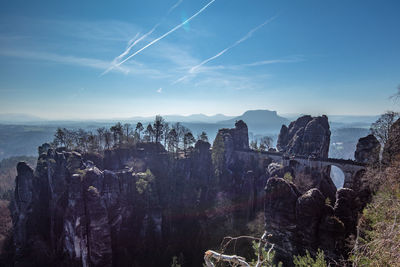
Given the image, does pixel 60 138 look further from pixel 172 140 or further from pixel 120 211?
pixel 120 211

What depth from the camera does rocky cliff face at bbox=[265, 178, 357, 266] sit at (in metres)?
17.6

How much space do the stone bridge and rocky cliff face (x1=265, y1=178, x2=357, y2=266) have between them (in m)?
Result: 19.3

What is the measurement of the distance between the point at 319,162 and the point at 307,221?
107ft

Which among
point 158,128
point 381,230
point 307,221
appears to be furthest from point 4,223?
point 381,230

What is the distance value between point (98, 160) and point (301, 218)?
46.8 metres

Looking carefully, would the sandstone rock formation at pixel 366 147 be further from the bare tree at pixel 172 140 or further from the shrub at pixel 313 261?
the bare tree at pixel 172 140

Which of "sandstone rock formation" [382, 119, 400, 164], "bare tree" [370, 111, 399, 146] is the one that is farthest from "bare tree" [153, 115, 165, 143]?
"sandstone rock formation" [382, 119, 400, 164]

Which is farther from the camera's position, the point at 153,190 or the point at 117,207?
the point at 153,190

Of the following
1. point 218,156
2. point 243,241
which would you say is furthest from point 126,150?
point 243,241

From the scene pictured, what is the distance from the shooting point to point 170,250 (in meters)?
37.4

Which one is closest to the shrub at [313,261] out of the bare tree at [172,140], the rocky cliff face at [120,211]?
the rocky cliff face at [120,211]

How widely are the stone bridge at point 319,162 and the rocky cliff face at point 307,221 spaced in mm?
19286

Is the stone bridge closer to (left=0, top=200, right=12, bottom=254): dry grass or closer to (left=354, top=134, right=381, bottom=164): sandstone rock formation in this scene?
(left=354, top=134, right=381, bottom=164): sandstone rock formation

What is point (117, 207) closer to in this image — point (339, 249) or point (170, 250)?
point (170, 250)
